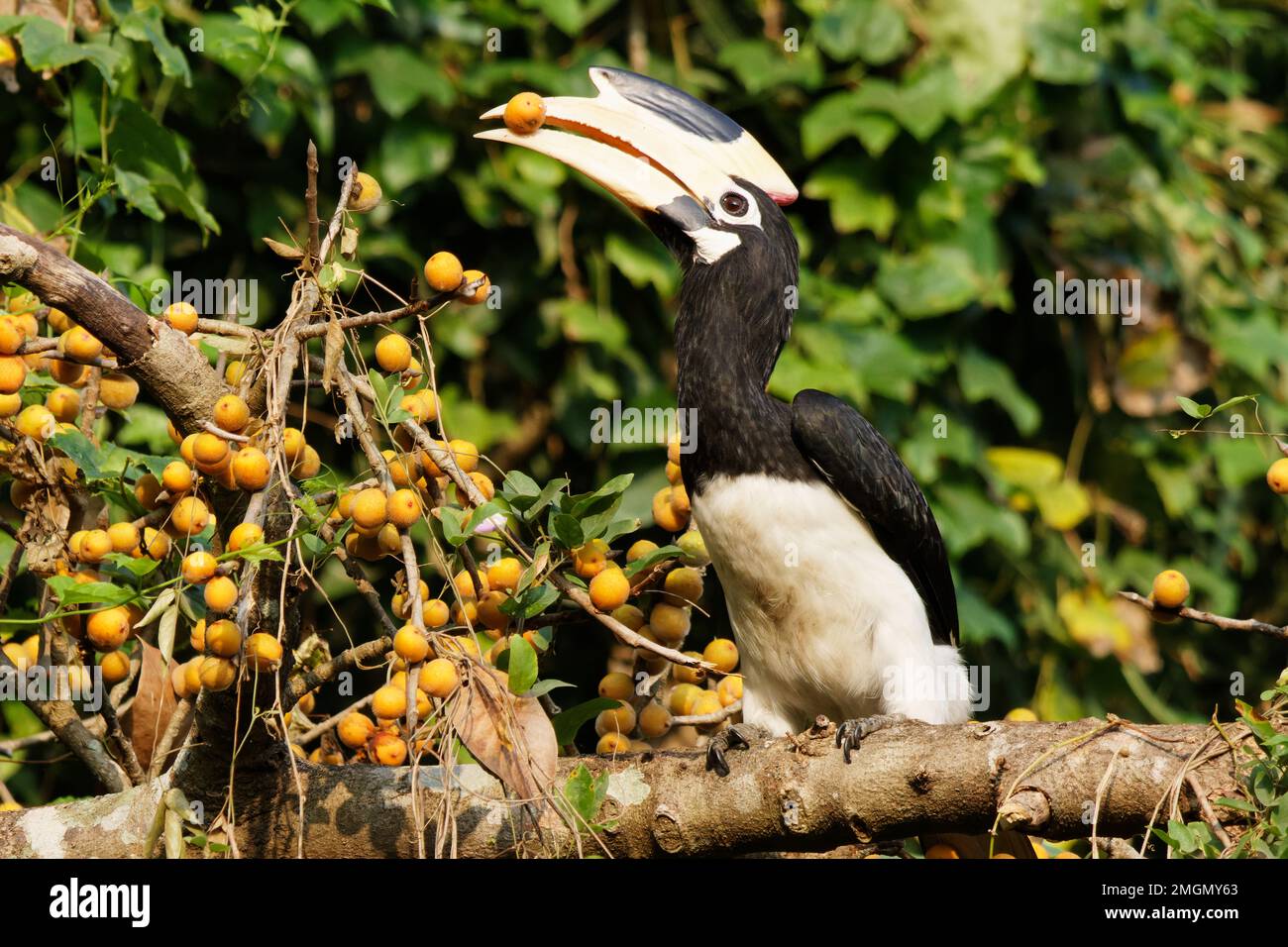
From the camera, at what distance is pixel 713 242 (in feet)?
8.07

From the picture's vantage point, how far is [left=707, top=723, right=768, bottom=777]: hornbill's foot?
185 cm

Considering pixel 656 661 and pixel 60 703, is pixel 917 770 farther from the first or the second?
pixel 60 703

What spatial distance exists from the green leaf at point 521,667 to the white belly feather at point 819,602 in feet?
2.42

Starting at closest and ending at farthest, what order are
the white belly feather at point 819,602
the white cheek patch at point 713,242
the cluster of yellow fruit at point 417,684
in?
the cluster of yellow fruit at point 417,684
the white belly feather at point 819,602
the white cheek patch at point 713,242

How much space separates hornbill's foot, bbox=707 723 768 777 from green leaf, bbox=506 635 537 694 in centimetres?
36

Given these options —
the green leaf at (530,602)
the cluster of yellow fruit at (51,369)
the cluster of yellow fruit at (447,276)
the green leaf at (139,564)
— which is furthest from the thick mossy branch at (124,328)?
the green leaf at (530,602)

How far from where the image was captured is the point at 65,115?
2.62m

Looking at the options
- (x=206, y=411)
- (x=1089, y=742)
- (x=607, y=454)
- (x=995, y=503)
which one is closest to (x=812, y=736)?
(x=1089, y=742)

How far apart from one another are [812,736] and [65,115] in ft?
5.74

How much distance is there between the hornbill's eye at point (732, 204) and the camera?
247cm

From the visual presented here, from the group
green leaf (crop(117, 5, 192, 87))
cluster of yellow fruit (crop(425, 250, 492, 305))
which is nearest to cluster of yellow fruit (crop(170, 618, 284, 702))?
cluster of yellow fruit (crop(425, 250, 492, 305))

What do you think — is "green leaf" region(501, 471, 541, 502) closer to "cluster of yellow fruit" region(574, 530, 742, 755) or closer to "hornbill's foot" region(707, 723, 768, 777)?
"cluster of yellow fruit" region(574, 530, 742, 755)

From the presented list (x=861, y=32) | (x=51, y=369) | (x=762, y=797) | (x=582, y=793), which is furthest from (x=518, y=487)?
(x=861, y=32)

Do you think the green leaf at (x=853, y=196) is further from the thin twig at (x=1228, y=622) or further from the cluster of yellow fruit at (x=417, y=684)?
the cluster of yellow fruit at (x=417, y=684)
